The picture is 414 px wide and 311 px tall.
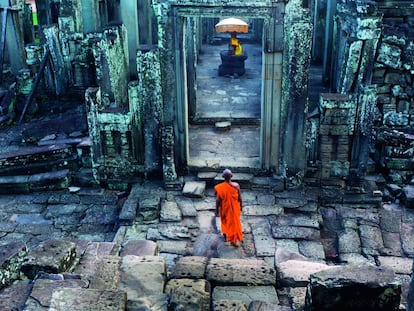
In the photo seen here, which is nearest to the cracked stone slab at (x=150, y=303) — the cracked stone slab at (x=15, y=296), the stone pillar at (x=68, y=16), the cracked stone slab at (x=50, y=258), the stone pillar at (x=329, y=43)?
the cracked stone slab at (x=15, y=296)

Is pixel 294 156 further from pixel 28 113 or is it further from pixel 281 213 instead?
pixel 28 113

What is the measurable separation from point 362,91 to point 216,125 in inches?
135

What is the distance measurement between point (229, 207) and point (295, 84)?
8.06 ft

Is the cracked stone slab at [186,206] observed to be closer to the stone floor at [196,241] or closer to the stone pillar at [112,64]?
the stone floor at [196,241]

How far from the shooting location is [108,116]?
28.6 ft

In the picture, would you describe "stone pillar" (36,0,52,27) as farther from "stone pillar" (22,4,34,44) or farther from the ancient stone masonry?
the ancient stone masonry

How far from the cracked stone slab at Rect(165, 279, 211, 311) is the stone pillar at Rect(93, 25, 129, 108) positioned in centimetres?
562

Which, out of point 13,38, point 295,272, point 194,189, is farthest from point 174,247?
point 13,38

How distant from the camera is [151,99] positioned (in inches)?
337

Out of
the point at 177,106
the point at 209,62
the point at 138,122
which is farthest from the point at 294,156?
the point at 209,62

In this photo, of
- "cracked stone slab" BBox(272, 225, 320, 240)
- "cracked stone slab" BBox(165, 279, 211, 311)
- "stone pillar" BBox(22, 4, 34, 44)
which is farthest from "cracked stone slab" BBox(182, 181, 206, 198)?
"stone pillar" BBox(22, 4, 34, 44)

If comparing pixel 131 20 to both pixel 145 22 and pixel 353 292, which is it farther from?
pixel 353 292

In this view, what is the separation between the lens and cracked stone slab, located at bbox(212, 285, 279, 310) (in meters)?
4.99

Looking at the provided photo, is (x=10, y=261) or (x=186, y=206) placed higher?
(x=10, y=261)
